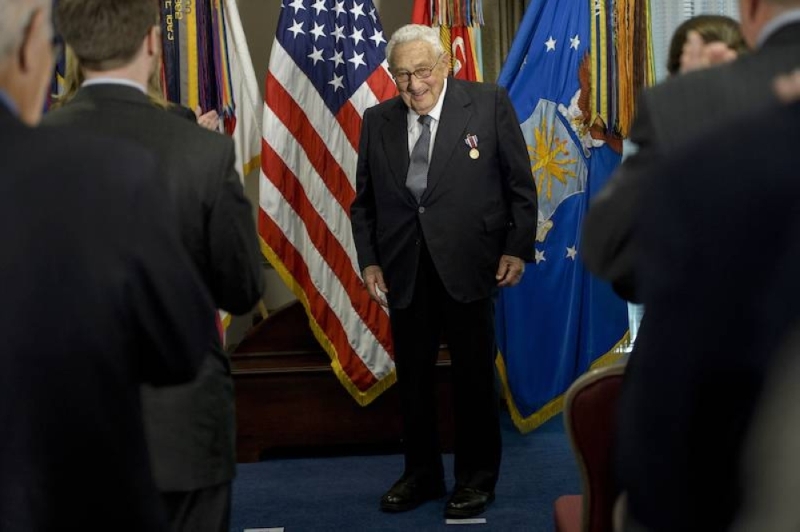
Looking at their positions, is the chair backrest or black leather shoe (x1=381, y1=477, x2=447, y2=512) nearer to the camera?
the chair backrest

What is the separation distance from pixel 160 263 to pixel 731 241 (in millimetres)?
667

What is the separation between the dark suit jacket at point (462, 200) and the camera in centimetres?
349

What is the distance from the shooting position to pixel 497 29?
16.4 ft

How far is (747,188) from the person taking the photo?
103 cm

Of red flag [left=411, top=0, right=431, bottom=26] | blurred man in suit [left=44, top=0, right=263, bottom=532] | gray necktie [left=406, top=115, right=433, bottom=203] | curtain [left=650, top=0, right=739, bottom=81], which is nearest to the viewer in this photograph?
blurred man in suit [left=44, top=0, right=263, bottom=532]

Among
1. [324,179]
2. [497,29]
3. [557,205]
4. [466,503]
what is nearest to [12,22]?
[466,503]

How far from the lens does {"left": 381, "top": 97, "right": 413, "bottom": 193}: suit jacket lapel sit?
3.57 meters

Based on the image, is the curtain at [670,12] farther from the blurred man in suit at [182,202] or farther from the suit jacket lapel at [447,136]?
the blurred man in suit at [182,202]

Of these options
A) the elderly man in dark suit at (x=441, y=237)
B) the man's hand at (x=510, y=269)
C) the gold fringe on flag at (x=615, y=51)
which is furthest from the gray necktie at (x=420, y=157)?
the gold fringe on flag at (x=615, y=51)

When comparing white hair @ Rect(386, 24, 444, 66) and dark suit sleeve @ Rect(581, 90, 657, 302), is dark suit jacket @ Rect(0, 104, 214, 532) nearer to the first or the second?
dark suit sleeve @ Rect(581, 90, 657, 302)

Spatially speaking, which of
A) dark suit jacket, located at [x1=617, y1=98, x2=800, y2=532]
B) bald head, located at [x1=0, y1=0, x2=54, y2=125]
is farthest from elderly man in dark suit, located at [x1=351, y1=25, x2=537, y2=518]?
dark suit jacket, located at [x1=617, y1=98, x2=800, y2=532]

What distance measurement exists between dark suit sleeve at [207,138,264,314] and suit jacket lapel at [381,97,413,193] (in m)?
1.59

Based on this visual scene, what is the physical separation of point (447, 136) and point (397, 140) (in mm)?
174

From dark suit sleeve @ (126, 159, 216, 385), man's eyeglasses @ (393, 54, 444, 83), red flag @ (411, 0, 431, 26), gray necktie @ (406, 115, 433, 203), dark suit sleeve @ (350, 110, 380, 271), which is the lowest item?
dark suit sleeve @ (350, 110, 380, 271)
